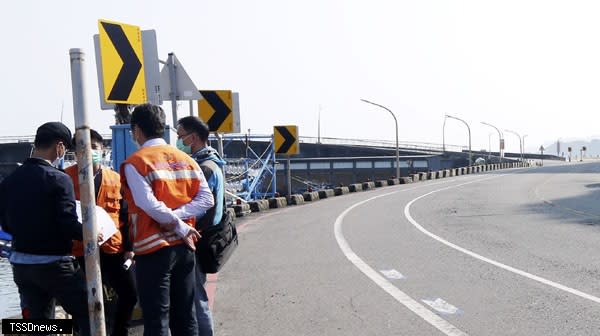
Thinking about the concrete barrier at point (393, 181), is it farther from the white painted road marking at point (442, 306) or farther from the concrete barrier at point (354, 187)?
the white painted road marking at point (442, 306)

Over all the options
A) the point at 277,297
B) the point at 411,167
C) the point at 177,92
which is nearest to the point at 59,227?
the point at 277,297

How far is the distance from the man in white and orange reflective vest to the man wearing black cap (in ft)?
1.42

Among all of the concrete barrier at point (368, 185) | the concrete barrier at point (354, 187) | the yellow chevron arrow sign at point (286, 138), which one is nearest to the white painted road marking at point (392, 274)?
the yellow chevron arrow sign at point (286, 138)

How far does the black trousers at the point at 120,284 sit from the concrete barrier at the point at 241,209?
50.6 feet

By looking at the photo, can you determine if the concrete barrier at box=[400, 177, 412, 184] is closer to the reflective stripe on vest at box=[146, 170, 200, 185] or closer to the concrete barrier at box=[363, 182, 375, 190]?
the concrete barrier at box=[363, 182, 375, 190]

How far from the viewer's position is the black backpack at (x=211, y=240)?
492 centimetres

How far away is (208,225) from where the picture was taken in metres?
4.93

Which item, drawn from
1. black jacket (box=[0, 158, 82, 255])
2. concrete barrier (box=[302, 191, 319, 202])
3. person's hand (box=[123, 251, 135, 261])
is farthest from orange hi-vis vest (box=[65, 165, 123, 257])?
concrete barrier (box=[302, 191, 319, 202])

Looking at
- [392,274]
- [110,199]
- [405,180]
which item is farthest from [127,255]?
[405,180]

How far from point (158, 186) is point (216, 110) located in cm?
844

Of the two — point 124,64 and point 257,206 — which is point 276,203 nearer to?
point 257,206

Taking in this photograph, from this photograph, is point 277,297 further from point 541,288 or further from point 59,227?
point 59,227

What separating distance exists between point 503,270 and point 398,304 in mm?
2609

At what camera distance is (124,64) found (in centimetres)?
639
